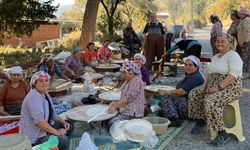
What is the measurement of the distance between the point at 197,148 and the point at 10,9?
8.37 m

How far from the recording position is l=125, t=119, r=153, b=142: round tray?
4555mm

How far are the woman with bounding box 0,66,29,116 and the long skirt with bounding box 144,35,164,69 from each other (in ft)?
18.7

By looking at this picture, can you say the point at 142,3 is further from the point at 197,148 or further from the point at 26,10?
the point at 197,148

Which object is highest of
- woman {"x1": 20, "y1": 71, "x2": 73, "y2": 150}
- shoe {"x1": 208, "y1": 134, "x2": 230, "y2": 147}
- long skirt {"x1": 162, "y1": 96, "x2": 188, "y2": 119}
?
woman {"x1": 20, "y1": 71, "x2": 73, "y2": 150}

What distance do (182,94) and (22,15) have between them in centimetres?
794

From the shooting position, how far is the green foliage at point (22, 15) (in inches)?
441

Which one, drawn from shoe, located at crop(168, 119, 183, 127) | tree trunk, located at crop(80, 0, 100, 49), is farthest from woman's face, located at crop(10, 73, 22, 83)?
tree trunk, located at crop(80, 0, 100, 49)

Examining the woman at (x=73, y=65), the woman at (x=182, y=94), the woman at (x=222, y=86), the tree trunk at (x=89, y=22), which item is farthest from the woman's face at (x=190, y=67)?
the tree trunk at (x=89, y=22)

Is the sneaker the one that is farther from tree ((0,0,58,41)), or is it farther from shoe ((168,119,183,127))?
tree ((0,0,58,41))

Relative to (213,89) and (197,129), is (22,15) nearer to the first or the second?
(197,129)

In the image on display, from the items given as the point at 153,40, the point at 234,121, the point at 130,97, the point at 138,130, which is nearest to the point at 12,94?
the point at 130,97

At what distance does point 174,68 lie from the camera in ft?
31.6

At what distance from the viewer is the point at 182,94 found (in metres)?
5.43

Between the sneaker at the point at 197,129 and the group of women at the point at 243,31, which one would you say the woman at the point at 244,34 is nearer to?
the group of women at the point at 243,31
